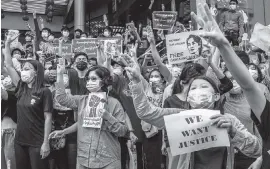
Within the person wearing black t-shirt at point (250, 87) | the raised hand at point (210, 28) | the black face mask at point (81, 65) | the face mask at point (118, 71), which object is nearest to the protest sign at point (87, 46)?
the face mask at point (118, 71)

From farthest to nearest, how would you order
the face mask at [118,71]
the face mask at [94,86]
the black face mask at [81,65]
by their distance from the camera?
the face mask at [118,71] < the black face mask at [81,65] < the face mask at [94,86]

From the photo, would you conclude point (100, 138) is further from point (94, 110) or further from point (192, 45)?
point (192, 45)

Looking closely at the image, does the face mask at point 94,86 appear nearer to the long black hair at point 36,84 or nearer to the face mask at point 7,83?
the long black hair at point 36,84

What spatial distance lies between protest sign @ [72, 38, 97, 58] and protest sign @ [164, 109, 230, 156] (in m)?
4.89

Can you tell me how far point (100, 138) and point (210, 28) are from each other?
8.24ft

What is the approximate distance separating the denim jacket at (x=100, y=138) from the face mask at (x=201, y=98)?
5.25ft

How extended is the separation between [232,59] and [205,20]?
31 centimetres

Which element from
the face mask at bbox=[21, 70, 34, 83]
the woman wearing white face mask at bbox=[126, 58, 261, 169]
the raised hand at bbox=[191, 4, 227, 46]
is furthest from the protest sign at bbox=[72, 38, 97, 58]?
the raised hand at bbox=[191, 4, 227, 46]

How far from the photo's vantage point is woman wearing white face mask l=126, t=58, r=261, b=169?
3.09 metres

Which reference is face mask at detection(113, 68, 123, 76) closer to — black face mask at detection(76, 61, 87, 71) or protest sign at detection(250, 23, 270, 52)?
black face mask at detection(76, 61, 87, 71)

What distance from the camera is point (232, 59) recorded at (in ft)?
8.64

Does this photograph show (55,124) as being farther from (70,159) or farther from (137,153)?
(137,153)

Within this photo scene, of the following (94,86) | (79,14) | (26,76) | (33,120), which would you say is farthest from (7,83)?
(79,14)

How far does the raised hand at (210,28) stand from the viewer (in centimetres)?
255
